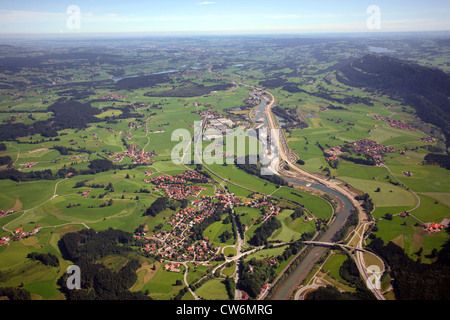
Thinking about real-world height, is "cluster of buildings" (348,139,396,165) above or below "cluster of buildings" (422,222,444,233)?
above

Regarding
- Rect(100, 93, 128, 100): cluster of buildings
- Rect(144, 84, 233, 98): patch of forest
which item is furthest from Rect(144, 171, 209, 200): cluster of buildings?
Rect(100, 93, 128, 100): cluster of buildings

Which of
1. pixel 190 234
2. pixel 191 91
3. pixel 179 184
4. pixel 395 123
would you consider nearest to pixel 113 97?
pixel 191 91

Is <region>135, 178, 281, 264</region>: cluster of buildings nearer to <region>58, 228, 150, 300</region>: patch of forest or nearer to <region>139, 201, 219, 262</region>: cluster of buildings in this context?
<region>139, 201, 219, 262</region>: cluster of buildings

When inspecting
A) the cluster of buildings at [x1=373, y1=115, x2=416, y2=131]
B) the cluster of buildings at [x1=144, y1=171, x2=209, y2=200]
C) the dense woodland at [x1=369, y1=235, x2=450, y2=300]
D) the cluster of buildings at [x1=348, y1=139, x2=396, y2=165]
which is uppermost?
the cluster of buildings at [x1=373, y1=115, x2=416, y2=131]

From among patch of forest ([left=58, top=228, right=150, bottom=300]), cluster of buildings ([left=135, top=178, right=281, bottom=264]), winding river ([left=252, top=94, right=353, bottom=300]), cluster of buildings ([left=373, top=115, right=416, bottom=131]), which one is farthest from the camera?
cluster of buildings ([left=373, top=115, right=416, bottom=131])

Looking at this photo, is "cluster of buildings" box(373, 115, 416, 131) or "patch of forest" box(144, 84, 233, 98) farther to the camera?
"patch of forest" box(144, 84, 233, 98)

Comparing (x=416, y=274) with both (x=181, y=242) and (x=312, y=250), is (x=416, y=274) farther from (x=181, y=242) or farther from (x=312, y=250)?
(x=181, y=242)
